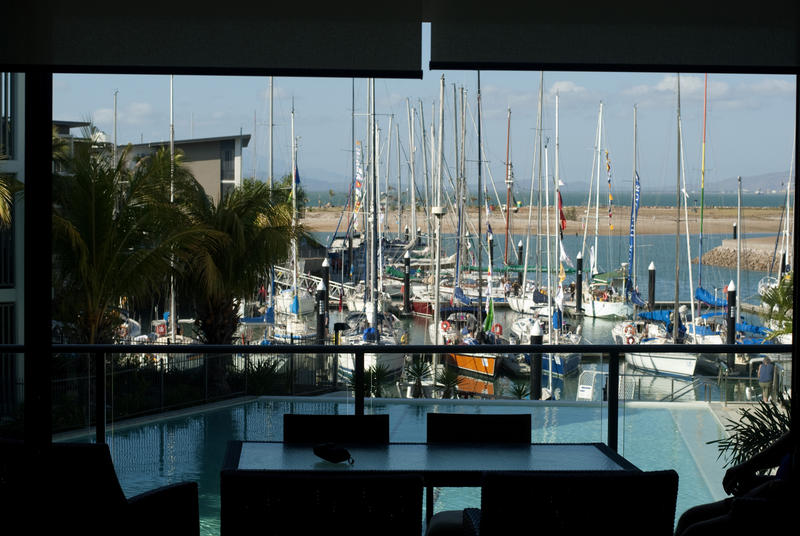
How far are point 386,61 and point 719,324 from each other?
26.5 metres

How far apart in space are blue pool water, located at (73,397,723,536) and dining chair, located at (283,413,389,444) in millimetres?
689

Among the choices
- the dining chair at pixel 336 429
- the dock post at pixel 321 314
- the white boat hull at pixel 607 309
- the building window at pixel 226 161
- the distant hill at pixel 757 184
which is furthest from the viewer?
the building window at pixel 226 161

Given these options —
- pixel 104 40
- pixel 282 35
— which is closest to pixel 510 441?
pixel 282 35

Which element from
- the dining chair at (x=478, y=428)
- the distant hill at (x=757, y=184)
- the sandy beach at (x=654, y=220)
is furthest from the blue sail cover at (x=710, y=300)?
the dining chair at (x=478, y=428)

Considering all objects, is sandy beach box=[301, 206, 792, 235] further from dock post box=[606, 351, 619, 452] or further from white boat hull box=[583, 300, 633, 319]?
dock post box=[606, 351, 619, 452]

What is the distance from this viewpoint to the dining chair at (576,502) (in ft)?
6.97

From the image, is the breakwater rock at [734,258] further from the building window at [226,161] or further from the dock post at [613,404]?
the dock post at [613,404]

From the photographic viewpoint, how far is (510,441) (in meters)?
3.26

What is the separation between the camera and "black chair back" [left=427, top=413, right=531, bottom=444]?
10.7 ft

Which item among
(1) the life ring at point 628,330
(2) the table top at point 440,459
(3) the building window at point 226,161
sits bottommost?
(1) the life ring at point 628,330

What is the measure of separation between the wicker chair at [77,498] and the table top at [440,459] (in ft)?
0.77

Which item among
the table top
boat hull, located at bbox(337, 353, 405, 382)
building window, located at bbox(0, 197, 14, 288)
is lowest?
the table top

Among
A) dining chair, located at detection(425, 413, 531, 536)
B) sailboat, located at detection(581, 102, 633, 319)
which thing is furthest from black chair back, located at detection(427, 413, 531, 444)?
sailboat, located at detection(581, 102, 633, 319)

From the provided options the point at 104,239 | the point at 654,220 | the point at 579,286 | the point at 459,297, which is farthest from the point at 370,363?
the point at 654,220
